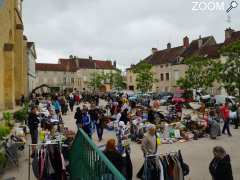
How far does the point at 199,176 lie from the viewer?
31.5 ft

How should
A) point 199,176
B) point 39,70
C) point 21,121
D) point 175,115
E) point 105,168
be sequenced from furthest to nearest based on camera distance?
1. point 39,70
2. point 175,115
3. point 21,121
4. point 199,176
5. point 105,168

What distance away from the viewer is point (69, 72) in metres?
105

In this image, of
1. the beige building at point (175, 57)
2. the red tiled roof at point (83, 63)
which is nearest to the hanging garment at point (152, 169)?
the beige building at point (175, 57)

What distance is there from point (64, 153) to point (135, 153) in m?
4.86

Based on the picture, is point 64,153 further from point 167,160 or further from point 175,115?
point 175,115

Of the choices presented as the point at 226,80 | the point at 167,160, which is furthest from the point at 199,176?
the point at 226,80

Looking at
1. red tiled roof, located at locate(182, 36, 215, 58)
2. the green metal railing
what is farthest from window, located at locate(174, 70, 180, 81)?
the green metal railing

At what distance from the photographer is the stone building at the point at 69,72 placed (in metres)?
103

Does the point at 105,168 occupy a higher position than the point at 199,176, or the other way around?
the point at 105,168

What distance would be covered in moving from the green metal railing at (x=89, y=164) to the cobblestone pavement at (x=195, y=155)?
3025 millimetres

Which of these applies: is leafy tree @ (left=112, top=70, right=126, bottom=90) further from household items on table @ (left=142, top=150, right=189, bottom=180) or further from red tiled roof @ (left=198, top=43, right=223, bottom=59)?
household items on table @ (left=142, top=150, right=189, bottom=180)

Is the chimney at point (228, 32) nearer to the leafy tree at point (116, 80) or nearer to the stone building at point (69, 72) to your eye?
the leafy tree at point (116, 80)

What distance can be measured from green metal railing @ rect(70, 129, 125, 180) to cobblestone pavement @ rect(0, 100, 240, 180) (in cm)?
302

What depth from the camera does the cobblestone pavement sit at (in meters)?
9.77
